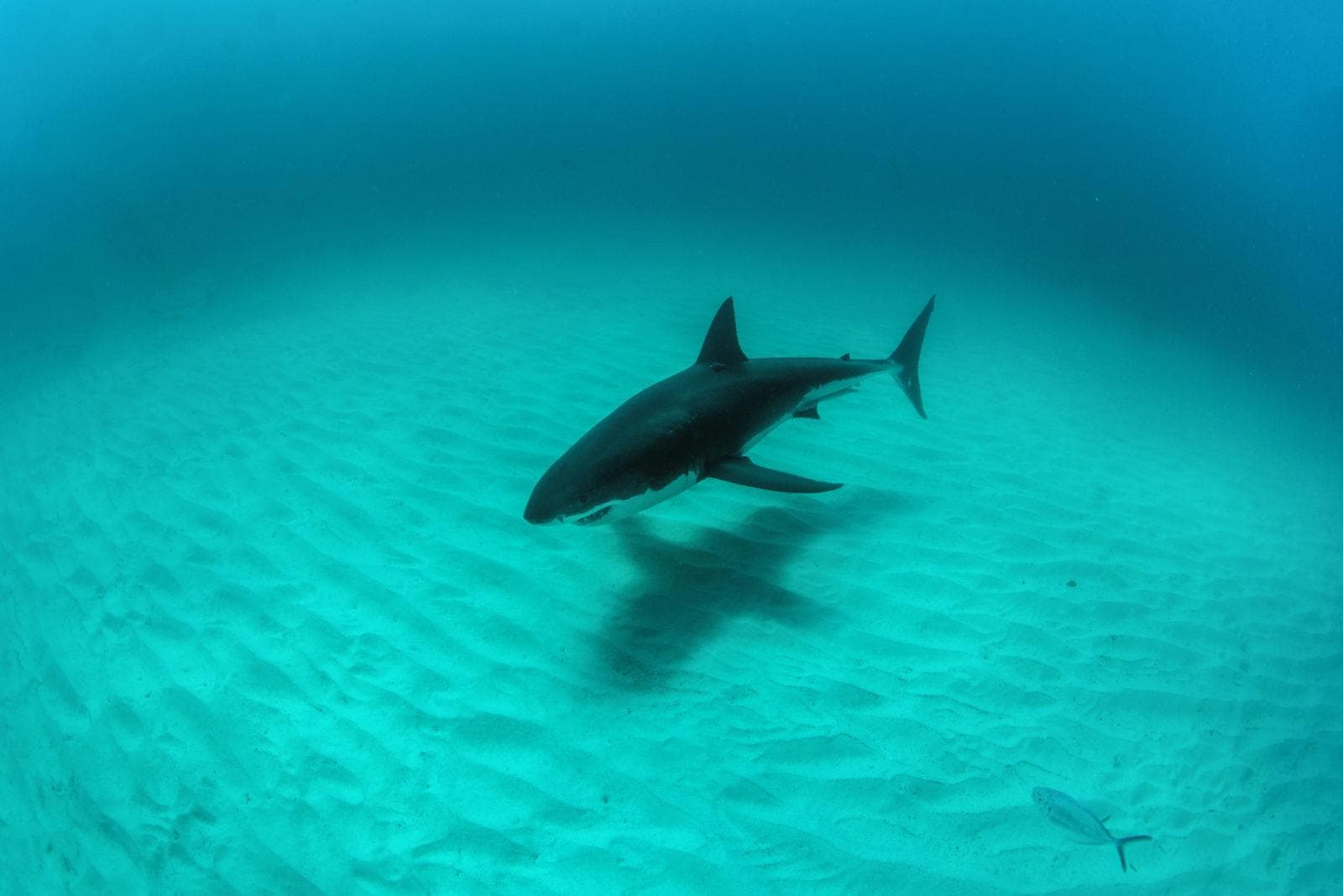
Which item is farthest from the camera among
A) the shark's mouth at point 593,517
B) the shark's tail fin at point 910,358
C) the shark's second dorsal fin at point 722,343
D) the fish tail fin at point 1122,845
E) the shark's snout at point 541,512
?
the shark's tail fin at point 910,358

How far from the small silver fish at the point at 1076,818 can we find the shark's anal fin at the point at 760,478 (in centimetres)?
190

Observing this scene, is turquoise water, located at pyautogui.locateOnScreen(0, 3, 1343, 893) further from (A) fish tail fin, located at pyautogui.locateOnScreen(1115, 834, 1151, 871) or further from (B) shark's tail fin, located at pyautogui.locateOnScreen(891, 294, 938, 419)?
(B) shark's tail fin, located at pyautogui.locateOnScreen(891, 294, 938, 419)

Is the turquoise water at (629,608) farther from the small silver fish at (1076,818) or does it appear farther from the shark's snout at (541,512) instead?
the shark's snout at (541,512)

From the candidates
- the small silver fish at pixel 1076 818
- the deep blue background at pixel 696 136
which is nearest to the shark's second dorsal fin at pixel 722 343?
the small silver fish at pixel 1076 818

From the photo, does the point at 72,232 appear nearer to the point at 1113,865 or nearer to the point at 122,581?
the point at 122,581

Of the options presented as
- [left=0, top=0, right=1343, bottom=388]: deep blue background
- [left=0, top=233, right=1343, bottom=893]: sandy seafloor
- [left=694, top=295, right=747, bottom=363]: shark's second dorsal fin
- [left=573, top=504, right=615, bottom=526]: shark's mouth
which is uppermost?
[left=0, top=0, right=1343, bottom=388]: deep blue background

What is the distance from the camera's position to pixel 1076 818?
291 centimetres

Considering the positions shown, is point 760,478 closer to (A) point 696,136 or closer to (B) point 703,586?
(B) point 703,586

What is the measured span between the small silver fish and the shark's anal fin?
74.9 inches

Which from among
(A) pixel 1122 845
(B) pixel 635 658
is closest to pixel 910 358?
(B) pixel 635 658

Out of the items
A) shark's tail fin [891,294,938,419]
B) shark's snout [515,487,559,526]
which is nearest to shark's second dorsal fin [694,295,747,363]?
shark's snout [515,487,559,526]

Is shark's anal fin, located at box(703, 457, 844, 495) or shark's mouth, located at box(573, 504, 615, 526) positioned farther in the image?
shark's anal fin, located at box(703, 457, 844, 495)

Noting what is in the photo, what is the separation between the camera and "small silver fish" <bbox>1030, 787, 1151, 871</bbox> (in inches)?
112

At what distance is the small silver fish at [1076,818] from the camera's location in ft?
9.36
